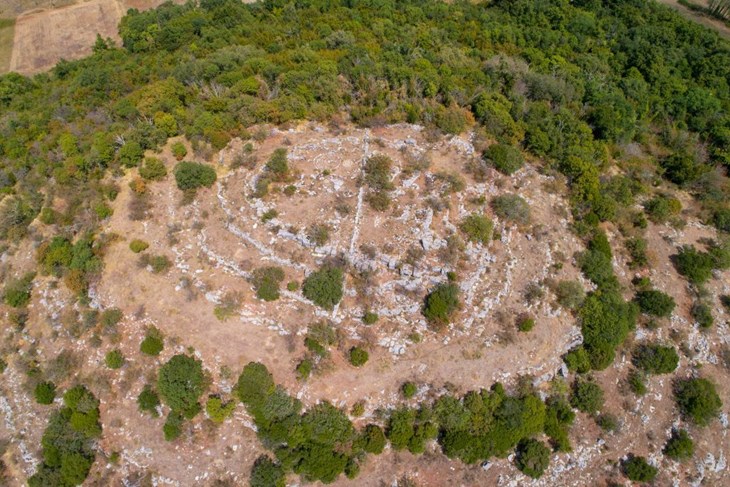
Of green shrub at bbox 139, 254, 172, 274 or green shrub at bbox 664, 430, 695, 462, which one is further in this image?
green shrub at bbox 139, 254, 172, 274

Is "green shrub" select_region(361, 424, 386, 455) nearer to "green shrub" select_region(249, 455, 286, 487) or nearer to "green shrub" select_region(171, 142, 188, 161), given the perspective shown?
"green shrub" select_region(249, 455, 286, 487)

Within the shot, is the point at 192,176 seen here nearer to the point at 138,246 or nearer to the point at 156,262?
the point at 138,246

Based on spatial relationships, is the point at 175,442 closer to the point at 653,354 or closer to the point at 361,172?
the point at 361,172

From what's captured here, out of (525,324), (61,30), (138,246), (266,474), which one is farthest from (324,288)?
(61,30)

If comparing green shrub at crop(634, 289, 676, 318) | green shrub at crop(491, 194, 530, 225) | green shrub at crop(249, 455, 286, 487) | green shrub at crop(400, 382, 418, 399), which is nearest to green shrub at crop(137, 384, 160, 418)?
green shrub at crop(249, 455, 286, 487)

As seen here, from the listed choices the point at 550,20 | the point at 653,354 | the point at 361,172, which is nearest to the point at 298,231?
the point at 361,172

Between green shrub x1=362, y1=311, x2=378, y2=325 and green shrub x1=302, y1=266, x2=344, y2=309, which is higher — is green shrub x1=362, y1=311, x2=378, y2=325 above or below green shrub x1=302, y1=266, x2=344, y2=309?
below
